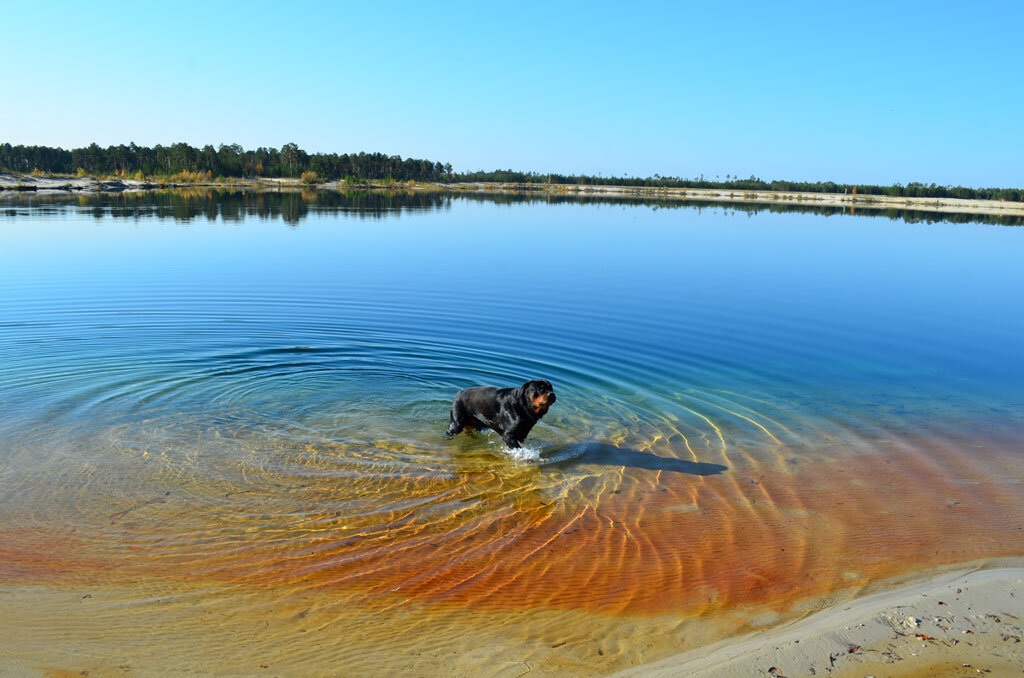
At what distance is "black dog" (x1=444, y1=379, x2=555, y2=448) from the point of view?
1018 centimetres

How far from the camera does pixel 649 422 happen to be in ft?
40.8

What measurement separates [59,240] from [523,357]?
33713mm

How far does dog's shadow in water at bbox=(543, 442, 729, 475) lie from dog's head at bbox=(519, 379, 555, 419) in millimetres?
1015

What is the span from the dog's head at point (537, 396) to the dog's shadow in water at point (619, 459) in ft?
3.33

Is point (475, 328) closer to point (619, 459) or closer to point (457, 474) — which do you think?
point (619, 459)

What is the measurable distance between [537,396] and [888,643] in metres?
5.54

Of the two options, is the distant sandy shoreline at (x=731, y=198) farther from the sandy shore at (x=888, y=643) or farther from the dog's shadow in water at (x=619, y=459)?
the sandy shore at (x=888, y=643)

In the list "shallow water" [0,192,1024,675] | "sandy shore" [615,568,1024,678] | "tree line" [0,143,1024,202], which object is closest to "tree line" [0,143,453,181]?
"tree line" [0,143,1024,202]

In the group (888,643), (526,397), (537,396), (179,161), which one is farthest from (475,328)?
(179,161)

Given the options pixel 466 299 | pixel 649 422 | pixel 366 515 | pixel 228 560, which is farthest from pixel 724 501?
pixel 466 299

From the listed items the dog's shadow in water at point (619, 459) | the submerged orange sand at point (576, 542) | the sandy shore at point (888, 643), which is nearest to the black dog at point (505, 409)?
the dog's shadow in water at point (619, 459)

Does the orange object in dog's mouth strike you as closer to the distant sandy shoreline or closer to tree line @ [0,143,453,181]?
the distant sandy shoreline

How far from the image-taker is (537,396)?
10.1 meters

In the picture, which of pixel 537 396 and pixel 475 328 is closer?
pixel 537 396
